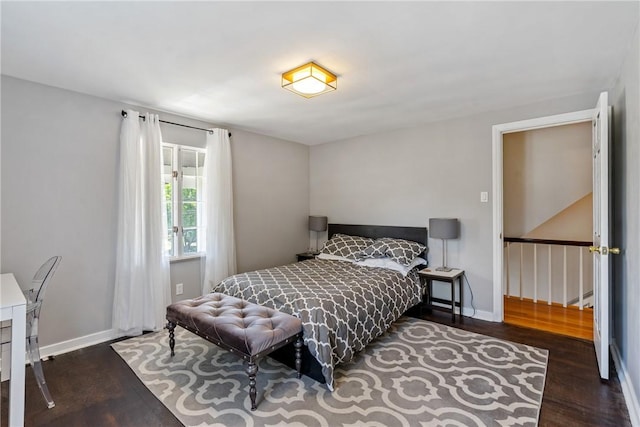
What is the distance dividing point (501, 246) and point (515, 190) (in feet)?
4.88

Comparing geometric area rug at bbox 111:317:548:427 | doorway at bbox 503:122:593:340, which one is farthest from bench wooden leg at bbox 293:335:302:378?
doorway at bbox 503:122:593:340

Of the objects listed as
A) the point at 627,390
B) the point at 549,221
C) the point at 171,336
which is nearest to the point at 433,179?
the point at 549,221

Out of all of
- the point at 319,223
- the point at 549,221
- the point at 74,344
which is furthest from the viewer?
the point at 319,223

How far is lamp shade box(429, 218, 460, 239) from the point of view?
11.4 ft

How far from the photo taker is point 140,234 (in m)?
3.08

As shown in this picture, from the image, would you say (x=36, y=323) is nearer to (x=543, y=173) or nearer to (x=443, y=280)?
(x=443, y=280)

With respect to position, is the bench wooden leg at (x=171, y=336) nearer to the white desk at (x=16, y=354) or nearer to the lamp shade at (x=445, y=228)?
the white desk at (x=16, y=354)

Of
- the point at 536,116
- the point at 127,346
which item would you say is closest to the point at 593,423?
the point at 536,116

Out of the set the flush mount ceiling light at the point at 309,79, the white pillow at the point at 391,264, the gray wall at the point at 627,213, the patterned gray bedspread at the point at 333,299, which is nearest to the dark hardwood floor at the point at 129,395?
the gray wall at the point at 627,213

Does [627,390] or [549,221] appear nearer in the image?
[627,390]

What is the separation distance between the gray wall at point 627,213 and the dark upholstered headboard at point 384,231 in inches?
69.7

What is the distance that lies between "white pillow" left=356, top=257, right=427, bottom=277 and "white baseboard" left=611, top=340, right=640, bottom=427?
1773 millimetres

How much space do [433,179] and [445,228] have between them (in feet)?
2.31

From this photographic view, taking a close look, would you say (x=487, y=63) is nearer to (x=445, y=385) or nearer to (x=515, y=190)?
(x=445, y=385)
